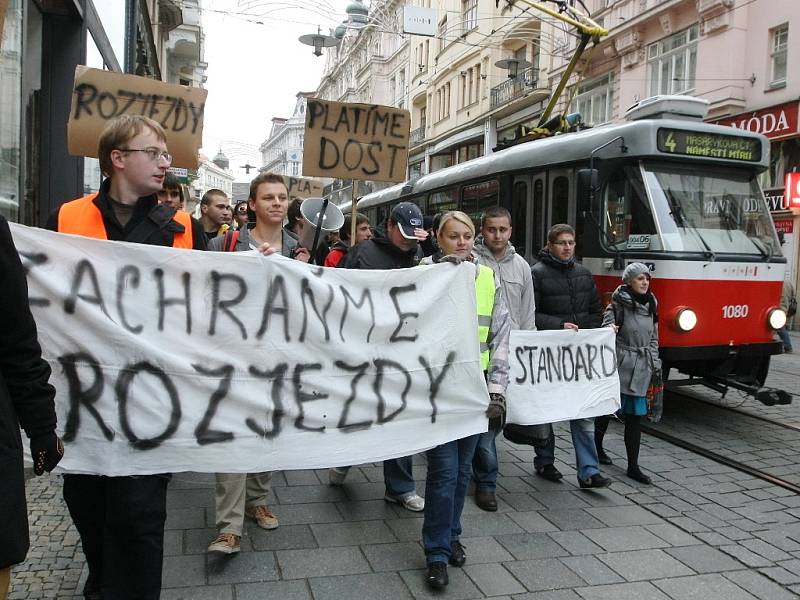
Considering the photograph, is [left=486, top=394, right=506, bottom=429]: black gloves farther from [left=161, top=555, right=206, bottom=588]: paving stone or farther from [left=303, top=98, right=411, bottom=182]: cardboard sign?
[left=303, top=98, right=411, bottom=182]: cardboard sign

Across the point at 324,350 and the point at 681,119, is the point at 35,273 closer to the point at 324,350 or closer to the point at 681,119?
the point at 324,350

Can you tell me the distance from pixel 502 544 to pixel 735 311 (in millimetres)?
4354

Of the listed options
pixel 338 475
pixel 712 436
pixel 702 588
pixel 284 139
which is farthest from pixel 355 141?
pixel 284 139

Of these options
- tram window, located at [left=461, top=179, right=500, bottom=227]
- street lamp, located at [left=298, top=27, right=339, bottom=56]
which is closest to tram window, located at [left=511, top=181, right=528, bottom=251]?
tram window, located at [left=461, top=179, right=500, bottom=227]

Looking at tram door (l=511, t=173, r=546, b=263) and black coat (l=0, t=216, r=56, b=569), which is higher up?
tram door (l=511, t=173, r=546, b=263)

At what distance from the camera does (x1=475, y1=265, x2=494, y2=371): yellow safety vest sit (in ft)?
13.2

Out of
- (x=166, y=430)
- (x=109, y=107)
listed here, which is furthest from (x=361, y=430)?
(x=109, y=107)

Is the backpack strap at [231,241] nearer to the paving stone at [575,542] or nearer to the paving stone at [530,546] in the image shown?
the paving stone at [530,546]

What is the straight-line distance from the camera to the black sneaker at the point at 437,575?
139 inches

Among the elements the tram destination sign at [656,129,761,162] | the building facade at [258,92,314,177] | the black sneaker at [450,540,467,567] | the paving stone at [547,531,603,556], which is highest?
the building facade at [258,92,314,177]

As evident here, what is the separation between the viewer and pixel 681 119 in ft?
25.9

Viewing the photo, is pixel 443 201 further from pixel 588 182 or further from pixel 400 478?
pixel 400 478

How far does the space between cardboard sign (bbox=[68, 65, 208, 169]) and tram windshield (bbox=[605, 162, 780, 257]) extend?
439 centimetres

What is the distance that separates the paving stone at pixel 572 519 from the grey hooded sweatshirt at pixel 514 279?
126 centimetres
